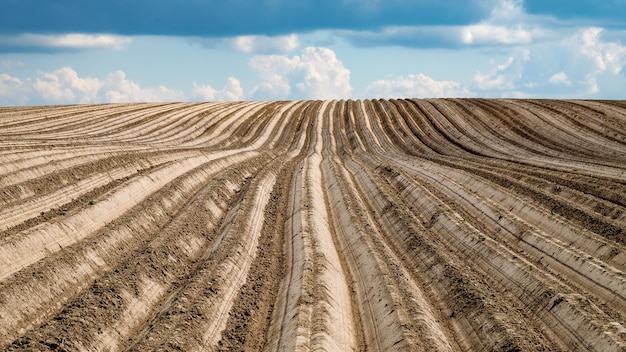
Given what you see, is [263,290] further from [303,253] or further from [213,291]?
[303,253]

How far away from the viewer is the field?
390 inches

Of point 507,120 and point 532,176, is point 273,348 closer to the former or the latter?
point 532,176

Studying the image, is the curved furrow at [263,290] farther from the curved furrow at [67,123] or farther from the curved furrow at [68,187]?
the curved furrow at [67,123]

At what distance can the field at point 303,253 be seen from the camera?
9914mm

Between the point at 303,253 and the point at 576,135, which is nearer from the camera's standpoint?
the point at 303,253

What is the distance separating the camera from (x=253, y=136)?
45062 mm

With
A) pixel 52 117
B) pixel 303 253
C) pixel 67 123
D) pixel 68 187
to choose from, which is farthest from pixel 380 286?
pixel 52 117

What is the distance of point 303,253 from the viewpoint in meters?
13.9

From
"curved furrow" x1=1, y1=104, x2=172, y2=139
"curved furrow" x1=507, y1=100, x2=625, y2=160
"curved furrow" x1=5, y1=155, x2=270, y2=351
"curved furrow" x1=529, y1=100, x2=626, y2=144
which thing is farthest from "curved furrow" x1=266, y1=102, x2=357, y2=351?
"curved furrow" x1=529, y1=100, x2=626, y2=144

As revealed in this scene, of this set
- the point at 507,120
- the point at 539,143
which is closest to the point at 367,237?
the point at 539,143

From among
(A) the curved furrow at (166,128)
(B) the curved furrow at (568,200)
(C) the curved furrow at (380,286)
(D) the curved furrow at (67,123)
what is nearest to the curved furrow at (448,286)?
(C) the curved furrow at (380,286)

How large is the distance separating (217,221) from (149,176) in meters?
4.74

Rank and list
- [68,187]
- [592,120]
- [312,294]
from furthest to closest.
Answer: [592,120] → [68,187] → [312,294]

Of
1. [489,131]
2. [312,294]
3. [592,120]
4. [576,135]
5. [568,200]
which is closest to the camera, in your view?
[312,294]
